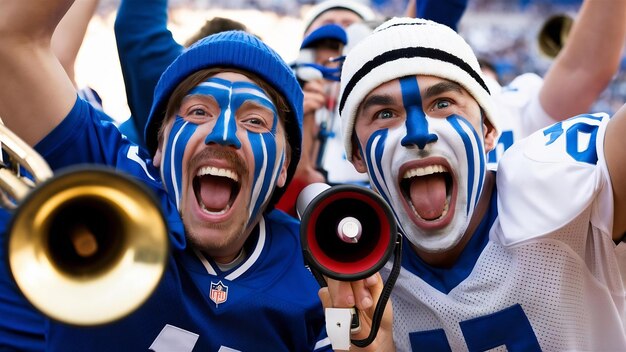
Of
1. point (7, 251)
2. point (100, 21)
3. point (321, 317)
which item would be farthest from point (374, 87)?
point (100, 21)

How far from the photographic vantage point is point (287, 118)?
2902 millimetres

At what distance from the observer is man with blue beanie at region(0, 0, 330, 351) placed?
8.01ft

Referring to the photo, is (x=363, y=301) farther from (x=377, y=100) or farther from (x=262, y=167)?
(x=377, y=100)

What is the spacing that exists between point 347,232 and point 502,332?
0.73 m

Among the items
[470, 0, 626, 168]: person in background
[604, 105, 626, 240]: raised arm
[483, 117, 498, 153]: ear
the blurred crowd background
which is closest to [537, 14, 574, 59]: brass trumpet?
[470, 0, 626, 168]: person in background

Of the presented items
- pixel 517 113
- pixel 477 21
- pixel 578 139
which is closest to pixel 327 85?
pixel 517 113

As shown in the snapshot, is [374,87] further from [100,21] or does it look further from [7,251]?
[100,21]

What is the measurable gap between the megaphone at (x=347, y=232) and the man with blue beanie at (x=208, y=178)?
461 millimetres

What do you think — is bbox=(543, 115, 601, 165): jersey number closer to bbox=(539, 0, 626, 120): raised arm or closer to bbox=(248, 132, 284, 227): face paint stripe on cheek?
bbox=(539, 0, 626, 120): raised arm

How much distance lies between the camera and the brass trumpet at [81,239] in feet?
5.77

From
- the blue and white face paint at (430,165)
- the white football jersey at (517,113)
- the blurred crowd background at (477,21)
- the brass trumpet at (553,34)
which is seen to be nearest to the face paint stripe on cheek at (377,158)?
the blue and white face paint at (430,165)

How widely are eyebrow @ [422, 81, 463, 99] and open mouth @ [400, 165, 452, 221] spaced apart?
0.24m

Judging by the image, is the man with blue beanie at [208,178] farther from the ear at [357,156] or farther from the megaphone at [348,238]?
the megaphone at [348,238]

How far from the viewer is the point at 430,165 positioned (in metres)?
2.70
